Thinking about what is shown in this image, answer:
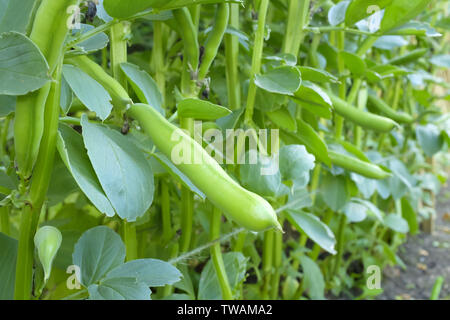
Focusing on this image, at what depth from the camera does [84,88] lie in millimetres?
383

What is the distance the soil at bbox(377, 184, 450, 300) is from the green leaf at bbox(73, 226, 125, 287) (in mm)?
979

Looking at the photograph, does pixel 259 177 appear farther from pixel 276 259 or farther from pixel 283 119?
pixel 276 259

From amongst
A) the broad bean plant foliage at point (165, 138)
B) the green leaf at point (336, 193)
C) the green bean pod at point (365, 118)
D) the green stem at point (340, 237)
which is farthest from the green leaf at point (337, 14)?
the green stem at point (340, 237)

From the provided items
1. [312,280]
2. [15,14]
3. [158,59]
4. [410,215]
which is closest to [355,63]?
[158,59]

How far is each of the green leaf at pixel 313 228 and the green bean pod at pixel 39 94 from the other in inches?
16.1

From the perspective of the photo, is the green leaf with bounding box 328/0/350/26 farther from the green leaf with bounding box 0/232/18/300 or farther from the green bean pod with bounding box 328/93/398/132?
the green leaf with bounding box 0/232/18/300

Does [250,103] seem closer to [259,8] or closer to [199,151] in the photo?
[259,8]

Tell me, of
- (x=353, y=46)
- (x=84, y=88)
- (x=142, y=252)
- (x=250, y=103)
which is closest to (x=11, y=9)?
(x=84, y=88)

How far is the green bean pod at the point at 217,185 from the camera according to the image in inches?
12.1

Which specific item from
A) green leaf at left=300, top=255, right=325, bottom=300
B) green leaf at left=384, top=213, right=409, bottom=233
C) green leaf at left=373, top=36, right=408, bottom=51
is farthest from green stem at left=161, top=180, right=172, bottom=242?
green leaf at left=384, top=213, right=409, bottom=233

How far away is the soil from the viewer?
1222 mm

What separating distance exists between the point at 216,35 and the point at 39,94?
24 cm

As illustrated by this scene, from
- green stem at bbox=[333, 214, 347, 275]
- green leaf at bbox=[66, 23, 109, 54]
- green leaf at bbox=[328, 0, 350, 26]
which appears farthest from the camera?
green stem at bbox=[333, 214, 347, 275]

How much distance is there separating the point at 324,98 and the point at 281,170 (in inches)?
4.2
